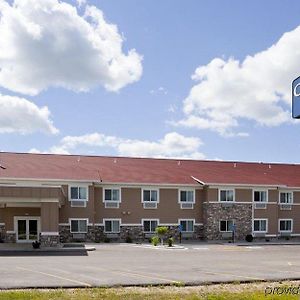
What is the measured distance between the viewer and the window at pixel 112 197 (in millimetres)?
40406

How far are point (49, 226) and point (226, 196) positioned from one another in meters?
16.7

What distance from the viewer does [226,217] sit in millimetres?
42219

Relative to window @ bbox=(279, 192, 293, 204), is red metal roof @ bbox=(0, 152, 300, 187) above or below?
above

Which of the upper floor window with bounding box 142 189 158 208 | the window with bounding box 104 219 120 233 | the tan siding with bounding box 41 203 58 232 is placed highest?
the upper floor window with bounding box 142 189 158 208

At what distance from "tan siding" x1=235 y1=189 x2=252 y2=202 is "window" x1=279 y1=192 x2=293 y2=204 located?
340 centimetres

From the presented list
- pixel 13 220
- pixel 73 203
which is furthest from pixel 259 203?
pixel 13 220

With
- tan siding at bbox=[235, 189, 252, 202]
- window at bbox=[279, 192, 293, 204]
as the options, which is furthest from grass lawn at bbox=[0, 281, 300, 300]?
window at bbox=[279, 192, 293, 204]

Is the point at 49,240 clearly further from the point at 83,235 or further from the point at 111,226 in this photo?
the point at 111,226

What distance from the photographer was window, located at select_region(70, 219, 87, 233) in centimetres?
3897

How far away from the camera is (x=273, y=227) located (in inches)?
1724

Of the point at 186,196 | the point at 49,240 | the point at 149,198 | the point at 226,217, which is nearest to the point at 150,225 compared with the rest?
the point at 149,198

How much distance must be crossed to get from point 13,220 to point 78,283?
83.3 ft

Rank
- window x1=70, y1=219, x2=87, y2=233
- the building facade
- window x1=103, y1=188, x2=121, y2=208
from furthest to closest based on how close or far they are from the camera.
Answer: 1. window x1=103, y1=188, x2=121, y2=208
2. window x1=70, y1=219, x2=87, y2=233
3. the building facade

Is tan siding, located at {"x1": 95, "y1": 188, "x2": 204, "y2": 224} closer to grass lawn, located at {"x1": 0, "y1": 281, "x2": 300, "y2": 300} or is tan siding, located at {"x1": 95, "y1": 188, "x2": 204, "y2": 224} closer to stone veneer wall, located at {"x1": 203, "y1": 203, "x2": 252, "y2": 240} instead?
stone veneer wall, located at {"x1": 203, "y1": 203, "x2": 252, "y2": 240}
